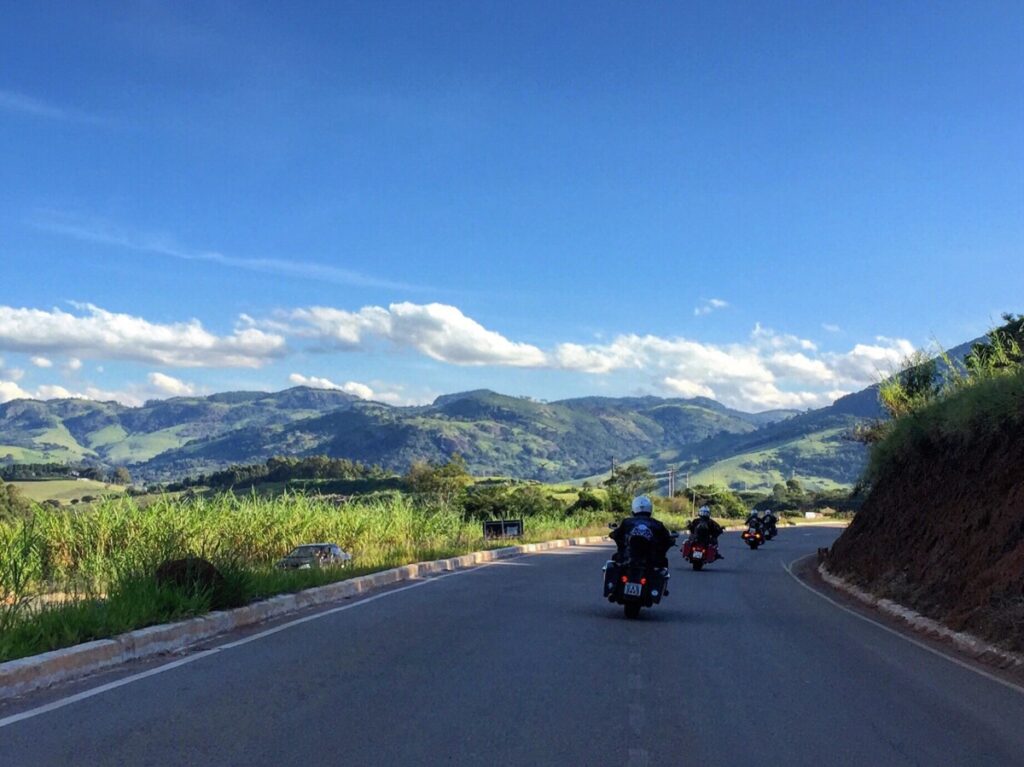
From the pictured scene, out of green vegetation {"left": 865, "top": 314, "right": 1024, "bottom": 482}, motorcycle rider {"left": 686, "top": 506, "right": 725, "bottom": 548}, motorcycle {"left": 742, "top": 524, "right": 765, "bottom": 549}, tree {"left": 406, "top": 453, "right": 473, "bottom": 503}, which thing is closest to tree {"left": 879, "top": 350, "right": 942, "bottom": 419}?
green vegetation {"left": 865, "top": 314, "right": 1024, "bottom": 482}

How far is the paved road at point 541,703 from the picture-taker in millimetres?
6121

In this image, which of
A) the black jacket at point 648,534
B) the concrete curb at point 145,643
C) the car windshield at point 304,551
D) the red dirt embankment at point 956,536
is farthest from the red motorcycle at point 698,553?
the black jacket at point 648,534

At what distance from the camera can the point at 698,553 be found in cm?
2605

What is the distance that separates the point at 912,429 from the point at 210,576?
15.2m

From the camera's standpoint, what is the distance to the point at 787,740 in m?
6.60

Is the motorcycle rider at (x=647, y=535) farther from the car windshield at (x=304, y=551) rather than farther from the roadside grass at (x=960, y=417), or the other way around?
the car windshield at (x=304, y=551)

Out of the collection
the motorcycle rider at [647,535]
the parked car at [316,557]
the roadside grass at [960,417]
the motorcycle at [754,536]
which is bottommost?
the motorcycle at [754,536]

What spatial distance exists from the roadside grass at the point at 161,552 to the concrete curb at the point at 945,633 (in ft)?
29.2

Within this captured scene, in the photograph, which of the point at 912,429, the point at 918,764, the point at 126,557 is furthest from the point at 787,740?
the point at 912,429

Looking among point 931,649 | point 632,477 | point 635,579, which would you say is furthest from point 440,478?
point 931,649

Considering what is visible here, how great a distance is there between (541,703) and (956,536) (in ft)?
33.8

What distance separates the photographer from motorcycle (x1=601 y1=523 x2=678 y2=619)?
13.4 m

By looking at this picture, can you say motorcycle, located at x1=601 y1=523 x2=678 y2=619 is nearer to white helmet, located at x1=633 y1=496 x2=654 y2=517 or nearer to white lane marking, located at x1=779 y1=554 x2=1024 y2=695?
white helmet, located at x1=633 y1=496 x2=654 y2=517

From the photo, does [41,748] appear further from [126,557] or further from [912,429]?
[912,429]
